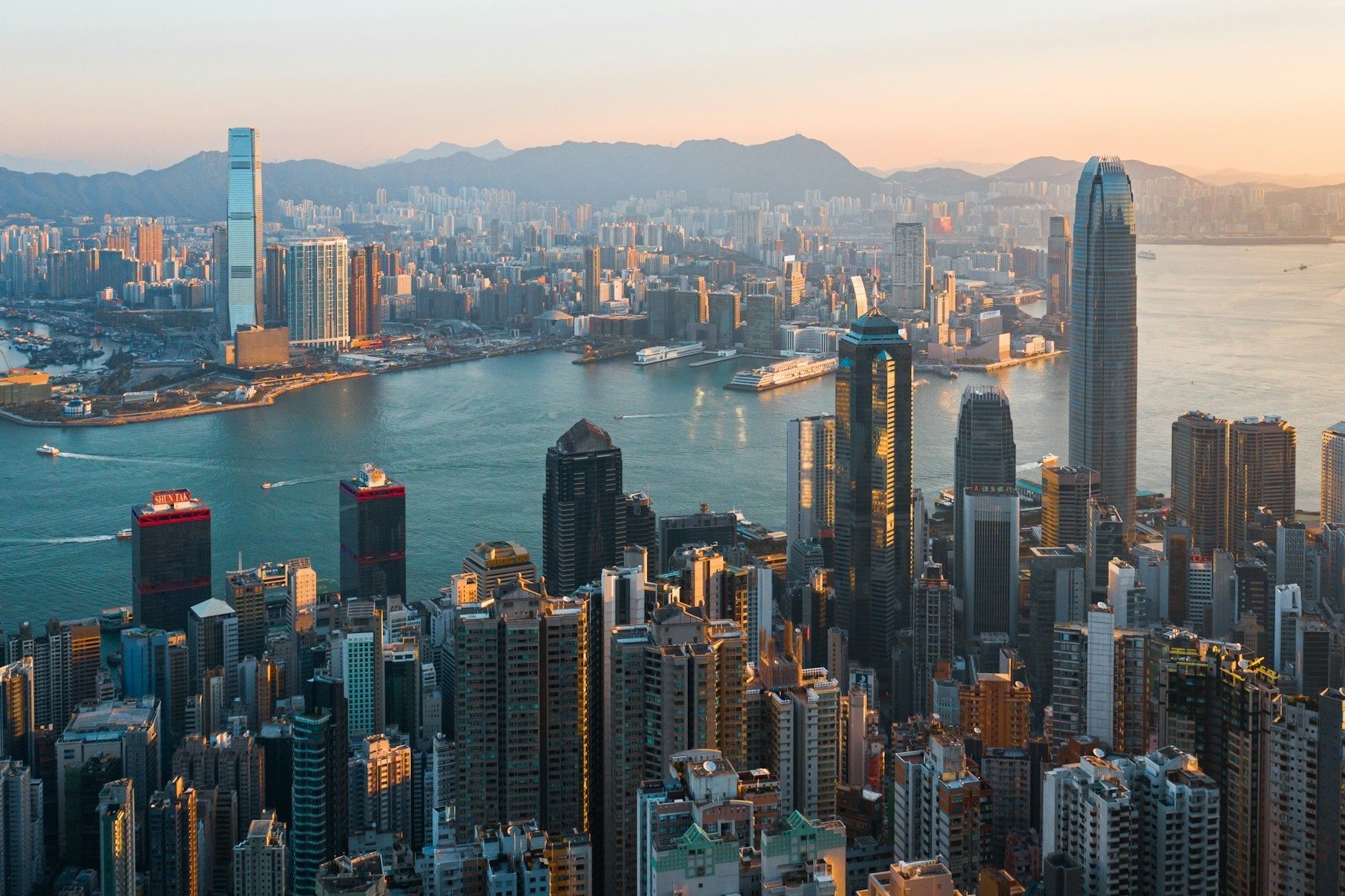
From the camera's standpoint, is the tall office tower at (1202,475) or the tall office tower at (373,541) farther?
the tall office tower at (1202,475)

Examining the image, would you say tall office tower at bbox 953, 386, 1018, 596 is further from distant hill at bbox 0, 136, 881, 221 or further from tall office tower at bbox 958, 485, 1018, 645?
distant hill at bbox 0, 136, 881, 221

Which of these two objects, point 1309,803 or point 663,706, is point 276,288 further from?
point 1309,803

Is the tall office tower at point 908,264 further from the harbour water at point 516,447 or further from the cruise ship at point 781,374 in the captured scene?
the harbour water at point 516,447

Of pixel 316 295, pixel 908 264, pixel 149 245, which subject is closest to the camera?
pixel 908 264

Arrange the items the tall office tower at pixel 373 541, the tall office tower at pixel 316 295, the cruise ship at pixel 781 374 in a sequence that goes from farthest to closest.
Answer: the tall office tower at pixel 316 295, the cruise ship at pixel 781 374, the tall office tower at pixel 373 541

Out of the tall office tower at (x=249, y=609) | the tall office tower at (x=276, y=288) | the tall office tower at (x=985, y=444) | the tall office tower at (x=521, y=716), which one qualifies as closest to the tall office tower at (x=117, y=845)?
the tall office tower at (x=521, y=716)

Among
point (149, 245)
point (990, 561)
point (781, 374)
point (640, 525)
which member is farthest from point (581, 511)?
point (149, 245)

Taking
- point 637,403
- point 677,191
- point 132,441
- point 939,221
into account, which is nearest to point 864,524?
point 637,403
